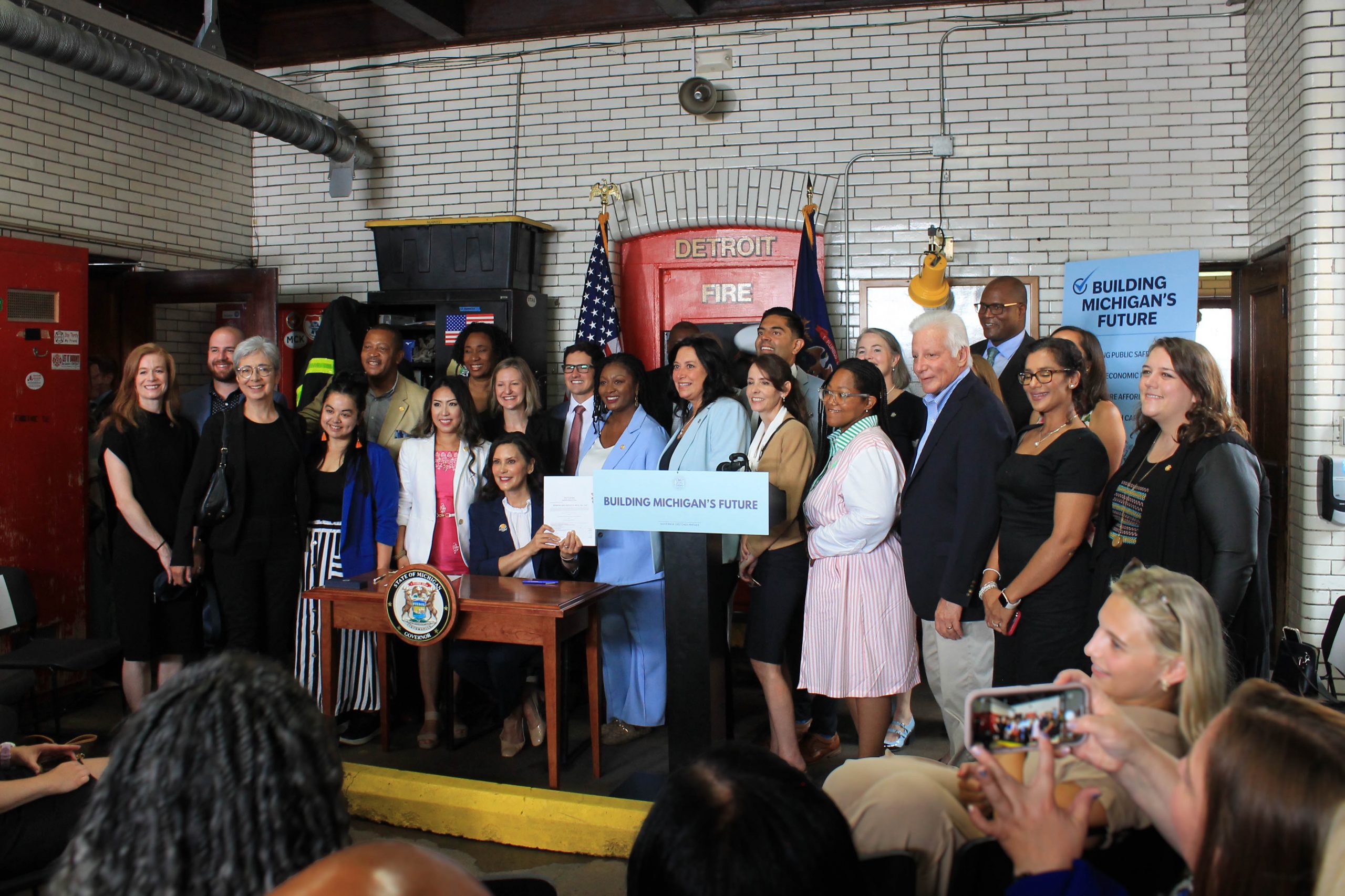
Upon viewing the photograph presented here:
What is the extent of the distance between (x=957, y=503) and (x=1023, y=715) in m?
1.86

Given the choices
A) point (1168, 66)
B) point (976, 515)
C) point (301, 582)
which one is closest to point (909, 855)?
point (976, 515)

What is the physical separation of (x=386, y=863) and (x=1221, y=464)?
289cm

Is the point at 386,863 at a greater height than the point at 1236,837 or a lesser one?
greater

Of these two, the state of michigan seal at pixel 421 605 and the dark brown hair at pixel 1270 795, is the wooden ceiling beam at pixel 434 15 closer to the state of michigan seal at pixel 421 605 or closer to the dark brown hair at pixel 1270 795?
the state of michigan seal at pixel 421 605

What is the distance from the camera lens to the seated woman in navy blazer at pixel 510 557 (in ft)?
13.5

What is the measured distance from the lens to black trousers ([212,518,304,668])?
4.23 metres

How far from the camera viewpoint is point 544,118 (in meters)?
6.57

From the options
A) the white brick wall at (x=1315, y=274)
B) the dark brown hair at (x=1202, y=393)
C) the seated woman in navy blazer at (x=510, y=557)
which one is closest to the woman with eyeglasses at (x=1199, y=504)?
the dark brown hair at (x=1202, y=393)

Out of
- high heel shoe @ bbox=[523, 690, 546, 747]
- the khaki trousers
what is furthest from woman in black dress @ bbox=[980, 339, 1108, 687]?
high heel shoe @ bbox=[523, 690, 546, 747]

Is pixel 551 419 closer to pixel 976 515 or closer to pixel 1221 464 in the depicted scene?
pixel 976 515

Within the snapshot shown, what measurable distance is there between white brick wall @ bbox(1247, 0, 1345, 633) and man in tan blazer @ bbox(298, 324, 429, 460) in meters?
4.45

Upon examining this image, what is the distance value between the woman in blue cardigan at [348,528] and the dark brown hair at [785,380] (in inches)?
70.7

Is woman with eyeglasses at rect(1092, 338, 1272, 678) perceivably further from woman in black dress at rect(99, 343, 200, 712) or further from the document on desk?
woman in black dress at rect(99, 343, 200, 712)

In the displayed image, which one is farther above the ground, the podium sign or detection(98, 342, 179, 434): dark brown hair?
detection(98, 342, 179, 434): dark brown hair
